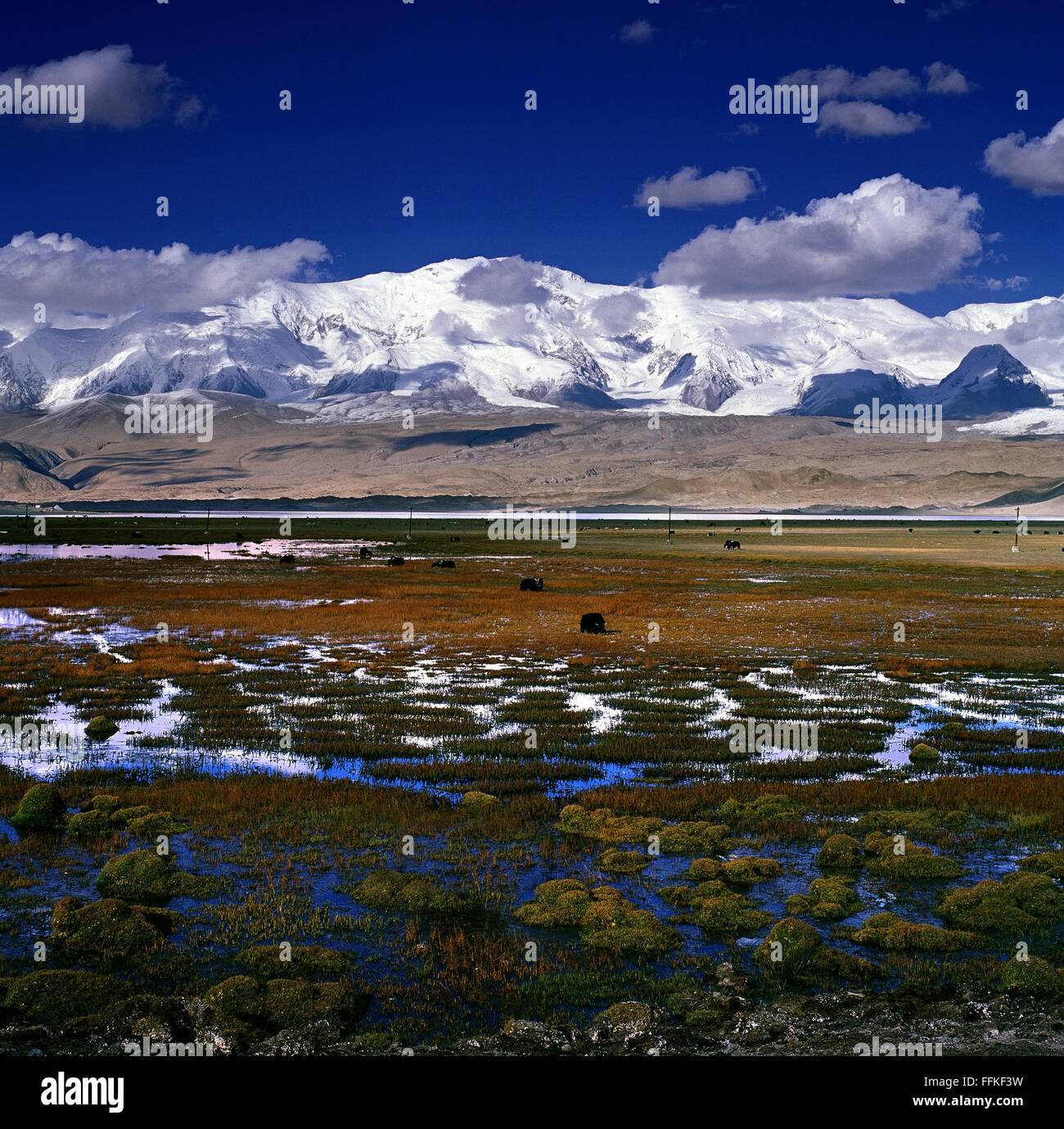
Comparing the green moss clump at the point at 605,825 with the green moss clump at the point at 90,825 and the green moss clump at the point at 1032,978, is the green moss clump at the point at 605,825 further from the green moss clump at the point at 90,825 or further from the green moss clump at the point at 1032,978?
the green moss clump at the point at 90,825

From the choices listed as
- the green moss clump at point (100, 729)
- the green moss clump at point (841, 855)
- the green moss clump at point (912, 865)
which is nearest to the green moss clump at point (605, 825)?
the green moss clump at point (841, 855)

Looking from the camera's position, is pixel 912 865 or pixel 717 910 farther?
pixel 912 865

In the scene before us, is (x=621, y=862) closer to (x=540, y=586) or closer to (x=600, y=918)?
(x=600, y=918)

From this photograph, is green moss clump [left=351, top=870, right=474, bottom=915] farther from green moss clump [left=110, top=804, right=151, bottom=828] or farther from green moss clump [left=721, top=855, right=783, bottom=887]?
green moss clump [left=110, top=804, right=151, bottom=828]

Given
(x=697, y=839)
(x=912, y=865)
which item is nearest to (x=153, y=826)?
(x=697, y=839)

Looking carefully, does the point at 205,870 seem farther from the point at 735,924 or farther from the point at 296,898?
the point at 735,924
